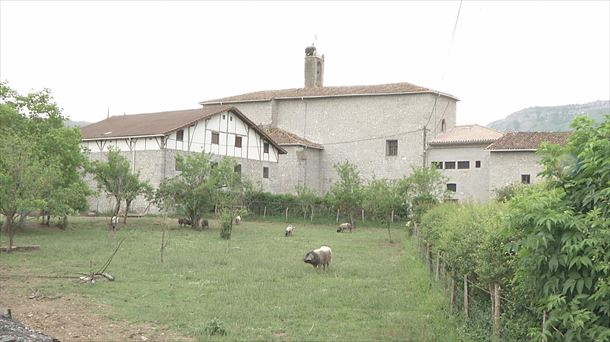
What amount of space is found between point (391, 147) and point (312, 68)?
12501 mm

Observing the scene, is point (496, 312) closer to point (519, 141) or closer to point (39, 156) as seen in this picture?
point (39, 156)

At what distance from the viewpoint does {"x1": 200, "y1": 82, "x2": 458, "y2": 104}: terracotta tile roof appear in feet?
151

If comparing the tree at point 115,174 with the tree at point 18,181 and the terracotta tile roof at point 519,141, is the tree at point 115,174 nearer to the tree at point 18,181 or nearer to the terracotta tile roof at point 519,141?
the tree at point 18,181

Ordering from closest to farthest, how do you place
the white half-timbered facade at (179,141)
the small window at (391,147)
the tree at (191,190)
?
the tree at (191,190) → the white half-timbered facade at (179,141) → the small window at (391,147)

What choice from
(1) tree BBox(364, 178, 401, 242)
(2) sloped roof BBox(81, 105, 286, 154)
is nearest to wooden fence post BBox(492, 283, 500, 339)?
(1) tree BBox(364, 178, 401, 242)

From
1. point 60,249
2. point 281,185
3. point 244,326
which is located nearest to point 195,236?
point 60,249

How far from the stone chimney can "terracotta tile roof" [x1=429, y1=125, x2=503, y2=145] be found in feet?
47.0

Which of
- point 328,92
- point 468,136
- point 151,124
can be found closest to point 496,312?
point 151,124

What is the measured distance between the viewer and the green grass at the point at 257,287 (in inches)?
384

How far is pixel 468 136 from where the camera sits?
43.8 metres

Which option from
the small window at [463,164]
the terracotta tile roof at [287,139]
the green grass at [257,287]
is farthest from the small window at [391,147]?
the green grass at [257,287]

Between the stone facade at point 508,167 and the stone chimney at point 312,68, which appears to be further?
the stone chimney at point 312,68

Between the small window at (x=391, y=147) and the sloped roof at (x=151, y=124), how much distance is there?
8439 mm

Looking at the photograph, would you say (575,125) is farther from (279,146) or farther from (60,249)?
(279,146)
